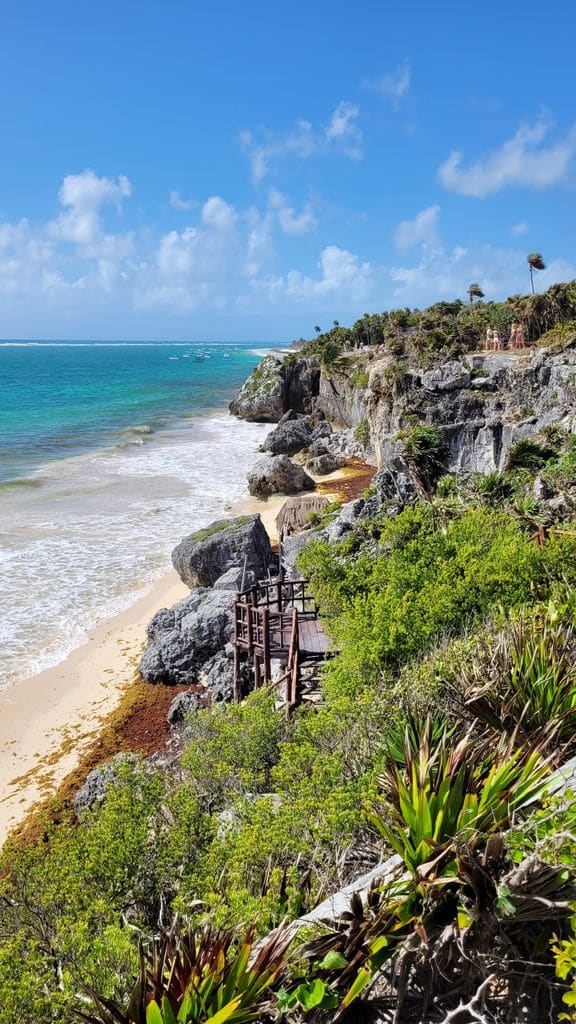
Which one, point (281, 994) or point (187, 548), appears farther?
point (187, 548)

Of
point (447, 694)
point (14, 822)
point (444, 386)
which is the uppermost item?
point (444, 386)

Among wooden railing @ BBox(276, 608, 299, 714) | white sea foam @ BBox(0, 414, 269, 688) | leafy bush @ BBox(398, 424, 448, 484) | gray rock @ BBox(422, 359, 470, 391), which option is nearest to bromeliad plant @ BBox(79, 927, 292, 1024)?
wooden railing @ BBox(276, 608, 299, 714)

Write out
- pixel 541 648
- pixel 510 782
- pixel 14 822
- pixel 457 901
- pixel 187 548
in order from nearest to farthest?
pixel 457 901, pixel 510 782, pixel 541 648, pixel 14 822, pixel 187 548

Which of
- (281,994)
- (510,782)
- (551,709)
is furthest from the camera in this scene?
(551,709)

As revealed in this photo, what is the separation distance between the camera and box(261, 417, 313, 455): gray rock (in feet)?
150

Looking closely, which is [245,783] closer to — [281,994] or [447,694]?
[447,694]

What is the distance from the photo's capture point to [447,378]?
34.0 metres

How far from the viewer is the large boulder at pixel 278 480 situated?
35.1 m

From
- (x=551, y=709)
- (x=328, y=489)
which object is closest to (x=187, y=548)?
(x=328, y=489)

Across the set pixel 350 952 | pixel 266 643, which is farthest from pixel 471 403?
pixel 350 952

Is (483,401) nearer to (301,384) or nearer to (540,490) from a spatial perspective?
(540,490)

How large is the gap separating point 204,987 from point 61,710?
43.9ft

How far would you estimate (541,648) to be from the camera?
735cm

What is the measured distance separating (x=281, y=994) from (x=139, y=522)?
92.5 ft
